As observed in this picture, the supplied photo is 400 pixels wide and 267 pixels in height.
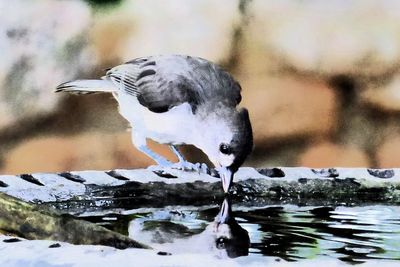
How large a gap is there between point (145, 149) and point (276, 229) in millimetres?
422

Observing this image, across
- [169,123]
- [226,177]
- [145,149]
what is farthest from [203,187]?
[145,149]

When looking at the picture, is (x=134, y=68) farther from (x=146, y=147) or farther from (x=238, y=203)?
(x=238, y=203)

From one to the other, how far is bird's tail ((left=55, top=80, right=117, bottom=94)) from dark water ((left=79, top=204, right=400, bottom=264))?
337 mm

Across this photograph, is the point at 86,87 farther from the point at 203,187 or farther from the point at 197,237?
the point at 197,237

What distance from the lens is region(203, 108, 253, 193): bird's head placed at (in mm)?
932

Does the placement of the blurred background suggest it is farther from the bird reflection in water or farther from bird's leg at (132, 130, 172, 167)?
the bird reflection in water

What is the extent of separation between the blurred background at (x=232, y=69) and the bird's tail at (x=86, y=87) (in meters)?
0.01

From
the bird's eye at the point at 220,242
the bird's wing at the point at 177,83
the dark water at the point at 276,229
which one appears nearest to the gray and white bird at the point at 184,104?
the bird's wing at the point at 177,83

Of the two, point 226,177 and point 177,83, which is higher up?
point 177,83

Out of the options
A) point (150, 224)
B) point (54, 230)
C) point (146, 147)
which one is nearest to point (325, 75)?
point (146, 147)

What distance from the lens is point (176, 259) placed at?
0.50 metres

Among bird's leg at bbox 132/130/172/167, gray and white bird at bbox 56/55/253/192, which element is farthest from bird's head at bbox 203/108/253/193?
bird's leg at bbox 132/130/172/167

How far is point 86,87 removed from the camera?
1.21m

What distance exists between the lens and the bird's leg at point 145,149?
3.77 ft
